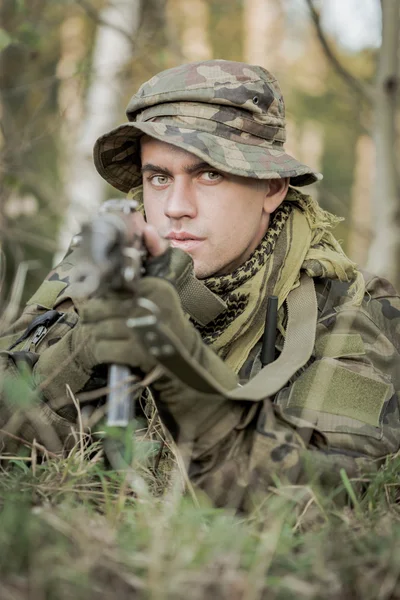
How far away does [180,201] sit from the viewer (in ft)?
10.6

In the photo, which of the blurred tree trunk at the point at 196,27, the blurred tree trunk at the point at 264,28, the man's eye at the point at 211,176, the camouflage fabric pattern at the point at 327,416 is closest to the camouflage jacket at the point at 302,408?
the camouflage fabric pattern at the point at 327,416

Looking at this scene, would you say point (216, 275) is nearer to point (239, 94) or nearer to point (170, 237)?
point (170, 237)

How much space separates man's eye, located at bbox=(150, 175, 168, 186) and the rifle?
1.10m

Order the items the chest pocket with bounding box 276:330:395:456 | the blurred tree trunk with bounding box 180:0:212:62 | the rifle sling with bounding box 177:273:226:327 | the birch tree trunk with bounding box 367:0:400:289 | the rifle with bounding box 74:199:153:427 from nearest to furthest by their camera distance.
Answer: the rifle with bounding box 74:199:153:427 < the chest pocket with bounding box 276:330:395:456 < the rifle sling with bounding box 177:273:226:327 < the birch tree trunk with bounding box 367:0:400:289 < the blurred tree trunk with bounding box 180:0:212:62

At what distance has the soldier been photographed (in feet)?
8.17

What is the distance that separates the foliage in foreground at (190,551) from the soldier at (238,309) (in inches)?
9.5

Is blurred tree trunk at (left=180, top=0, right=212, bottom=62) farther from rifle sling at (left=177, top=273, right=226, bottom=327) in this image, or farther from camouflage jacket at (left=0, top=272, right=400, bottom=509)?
rifle sling at (left=177, top=273, right=226, bottom=327)

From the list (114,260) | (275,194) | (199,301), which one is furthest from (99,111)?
(114,260)

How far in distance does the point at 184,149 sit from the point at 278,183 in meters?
0.56

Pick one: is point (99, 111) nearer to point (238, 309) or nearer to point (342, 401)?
point (238, 309)

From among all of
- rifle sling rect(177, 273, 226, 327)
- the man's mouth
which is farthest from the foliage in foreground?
the man's mouth

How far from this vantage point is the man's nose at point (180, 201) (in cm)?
323

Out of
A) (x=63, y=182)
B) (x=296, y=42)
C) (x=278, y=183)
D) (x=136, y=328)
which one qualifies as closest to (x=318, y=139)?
(x=296, y=42)

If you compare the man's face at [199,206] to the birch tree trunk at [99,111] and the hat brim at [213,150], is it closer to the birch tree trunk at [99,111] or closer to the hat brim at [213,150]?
the hat brim at [213,150]
